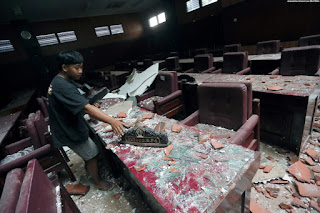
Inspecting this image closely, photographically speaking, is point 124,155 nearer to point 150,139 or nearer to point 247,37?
point 150,139

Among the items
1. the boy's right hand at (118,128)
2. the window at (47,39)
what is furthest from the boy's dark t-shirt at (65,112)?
the window at (47,39)

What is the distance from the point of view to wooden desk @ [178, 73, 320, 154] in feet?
5.31

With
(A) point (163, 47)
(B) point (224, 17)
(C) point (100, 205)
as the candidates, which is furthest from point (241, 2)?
(C) point (100, 205)

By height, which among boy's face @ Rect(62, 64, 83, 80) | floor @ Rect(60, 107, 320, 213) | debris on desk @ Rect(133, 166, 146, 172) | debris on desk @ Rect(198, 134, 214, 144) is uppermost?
boy's face @ Rect(62, 64, 83, 80)

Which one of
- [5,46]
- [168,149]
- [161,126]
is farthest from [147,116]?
[5,46]

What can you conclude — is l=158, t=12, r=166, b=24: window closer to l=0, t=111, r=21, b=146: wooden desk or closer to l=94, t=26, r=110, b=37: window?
l=94, t=26, r=110, b=37: window

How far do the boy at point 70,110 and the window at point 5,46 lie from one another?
26.4 feet

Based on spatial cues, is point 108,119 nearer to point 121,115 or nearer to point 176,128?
point 121,115

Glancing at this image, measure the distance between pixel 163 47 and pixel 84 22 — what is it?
182 inches

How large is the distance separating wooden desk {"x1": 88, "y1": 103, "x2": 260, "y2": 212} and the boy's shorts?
2.19 ft

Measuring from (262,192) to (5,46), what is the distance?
32.5ft

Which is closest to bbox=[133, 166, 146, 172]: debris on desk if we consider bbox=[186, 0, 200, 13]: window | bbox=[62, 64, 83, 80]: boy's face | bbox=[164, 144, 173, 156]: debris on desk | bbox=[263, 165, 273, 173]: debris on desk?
bbox=[164, 144, 173, 156]: debris on desk

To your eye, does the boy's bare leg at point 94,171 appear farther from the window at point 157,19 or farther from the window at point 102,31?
the window at point 102,31

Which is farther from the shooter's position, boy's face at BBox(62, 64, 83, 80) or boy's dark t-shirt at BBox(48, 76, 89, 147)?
boy's face at BBox(62, 64, 83, 80)
